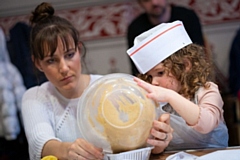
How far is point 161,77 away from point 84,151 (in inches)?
14.4

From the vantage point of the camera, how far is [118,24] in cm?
292

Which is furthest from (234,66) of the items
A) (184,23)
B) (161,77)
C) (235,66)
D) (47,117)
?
(47,117)

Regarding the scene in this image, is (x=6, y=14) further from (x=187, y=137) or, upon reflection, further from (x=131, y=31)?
(x=187, y=137)

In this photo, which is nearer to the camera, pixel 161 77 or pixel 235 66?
pixel 161 77

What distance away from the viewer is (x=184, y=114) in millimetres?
1120

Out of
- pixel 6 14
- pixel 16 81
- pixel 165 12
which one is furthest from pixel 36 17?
pixel 6 14

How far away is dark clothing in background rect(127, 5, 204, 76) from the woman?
831 millimetres

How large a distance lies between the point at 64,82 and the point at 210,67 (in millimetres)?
496

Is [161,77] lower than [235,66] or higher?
higher

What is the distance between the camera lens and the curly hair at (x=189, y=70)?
1.23 meters

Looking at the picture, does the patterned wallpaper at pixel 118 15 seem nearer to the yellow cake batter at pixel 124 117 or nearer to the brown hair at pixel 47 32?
the brown hair at pixel 47 32

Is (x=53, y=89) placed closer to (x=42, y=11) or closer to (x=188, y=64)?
(x=42, y=11)

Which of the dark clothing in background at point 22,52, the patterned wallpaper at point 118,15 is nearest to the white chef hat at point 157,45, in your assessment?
the dark clothing in background at point 22,52

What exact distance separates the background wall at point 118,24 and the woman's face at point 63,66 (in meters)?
1.56
